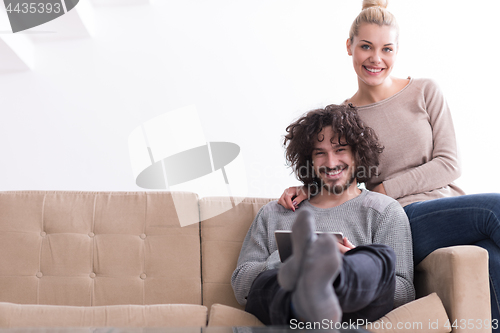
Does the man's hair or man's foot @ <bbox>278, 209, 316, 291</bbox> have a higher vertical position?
the man's hair

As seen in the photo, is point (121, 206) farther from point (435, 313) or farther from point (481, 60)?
point (481, 60)

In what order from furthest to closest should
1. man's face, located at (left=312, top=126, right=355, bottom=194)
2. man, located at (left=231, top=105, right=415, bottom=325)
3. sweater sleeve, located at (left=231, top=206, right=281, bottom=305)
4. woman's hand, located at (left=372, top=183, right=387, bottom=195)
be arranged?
woman's hand, located at (left=372, top=183, right=387, bottom=195) → man's face, located at (left=312, top=126, right=355, bottom=194) → sweater sleeve, located at (left=231, top=206, right=281, bottom=305) → man, located at (left=231, top=105, right=415, bottom=325)

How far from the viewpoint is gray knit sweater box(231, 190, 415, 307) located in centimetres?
136

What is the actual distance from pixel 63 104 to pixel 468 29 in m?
2.59

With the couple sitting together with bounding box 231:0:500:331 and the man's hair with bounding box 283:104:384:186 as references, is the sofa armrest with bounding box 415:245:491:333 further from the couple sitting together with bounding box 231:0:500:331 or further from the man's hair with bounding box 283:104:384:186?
the man's hair with bounding box 283:104:384:186

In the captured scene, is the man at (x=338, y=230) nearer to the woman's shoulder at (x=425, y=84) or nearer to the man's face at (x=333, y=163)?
the man's face at (x=333, y=163)

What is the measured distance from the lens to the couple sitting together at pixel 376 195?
1175mm

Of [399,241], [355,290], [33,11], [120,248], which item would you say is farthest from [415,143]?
[33,11]

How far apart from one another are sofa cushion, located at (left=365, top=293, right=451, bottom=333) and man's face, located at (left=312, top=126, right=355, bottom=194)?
48 cm

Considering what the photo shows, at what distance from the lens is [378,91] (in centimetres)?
176

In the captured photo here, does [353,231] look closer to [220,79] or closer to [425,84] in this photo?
[425,84]

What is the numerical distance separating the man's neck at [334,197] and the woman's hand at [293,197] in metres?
0.05

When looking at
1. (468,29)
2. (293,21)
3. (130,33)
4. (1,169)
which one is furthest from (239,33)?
(1,169)

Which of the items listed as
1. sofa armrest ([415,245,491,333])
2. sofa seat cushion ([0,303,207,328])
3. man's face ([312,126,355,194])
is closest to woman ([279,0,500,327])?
man's face ([312,126,355,194])
